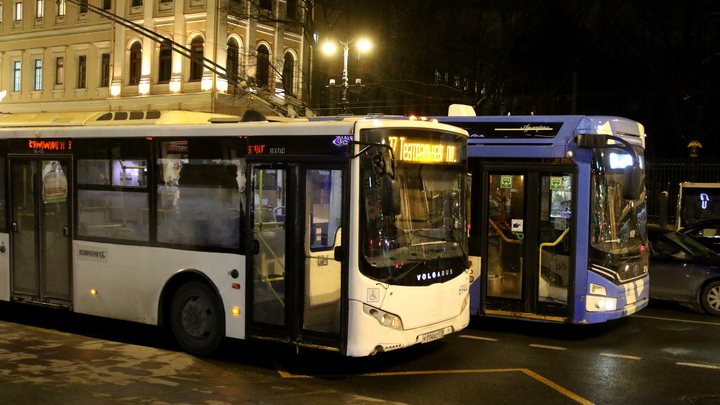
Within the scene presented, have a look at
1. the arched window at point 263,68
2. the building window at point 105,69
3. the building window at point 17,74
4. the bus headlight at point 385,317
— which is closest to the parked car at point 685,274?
the bus headlight at point 385,317

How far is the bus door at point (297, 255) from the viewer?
8203 millimetres

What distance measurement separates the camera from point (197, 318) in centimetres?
945

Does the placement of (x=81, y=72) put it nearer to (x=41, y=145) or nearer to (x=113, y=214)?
(x=41, y=145)

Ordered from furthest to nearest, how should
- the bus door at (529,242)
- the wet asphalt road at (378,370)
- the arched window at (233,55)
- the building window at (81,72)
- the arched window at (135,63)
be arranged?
the building window at (81,72) < the arched window at (135,63) < the arched window at (233,55) < the bus door at (529,242) < the wet asphalt road at (378,370)

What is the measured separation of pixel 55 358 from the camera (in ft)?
28.8

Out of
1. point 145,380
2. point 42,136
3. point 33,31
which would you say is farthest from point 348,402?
point 33,31

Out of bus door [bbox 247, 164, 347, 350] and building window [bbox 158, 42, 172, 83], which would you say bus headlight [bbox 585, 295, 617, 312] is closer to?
bus door [bbox 247, 164, 347, 350]

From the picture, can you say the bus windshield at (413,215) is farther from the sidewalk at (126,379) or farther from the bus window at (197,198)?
the bus window at (197,198)

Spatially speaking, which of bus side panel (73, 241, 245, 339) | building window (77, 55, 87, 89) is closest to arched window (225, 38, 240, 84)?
building window (77, 55, 87, 89)

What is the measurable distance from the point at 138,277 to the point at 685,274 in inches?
363

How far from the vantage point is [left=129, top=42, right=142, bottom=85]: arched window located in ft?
140

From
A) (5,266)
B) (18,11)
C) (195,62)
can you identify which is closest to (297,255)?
(5,266)

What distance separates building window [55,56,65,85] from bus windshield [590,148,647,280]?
4183cm

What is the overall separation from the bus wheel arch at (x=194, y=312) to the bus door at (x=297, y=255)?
635 mm
